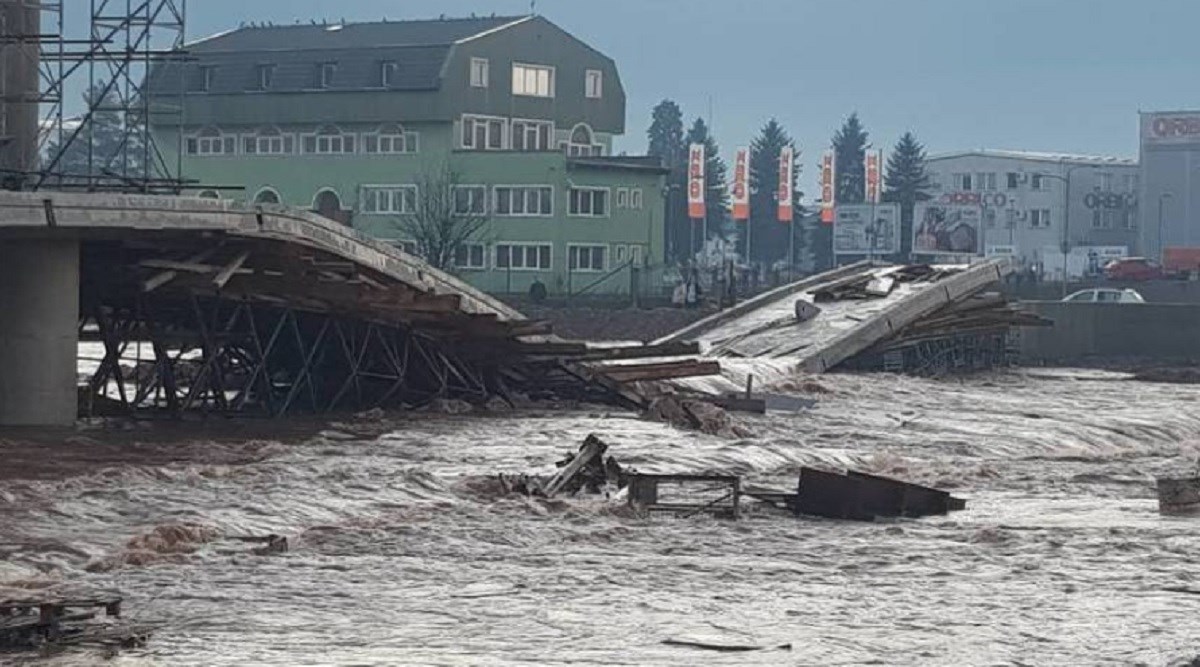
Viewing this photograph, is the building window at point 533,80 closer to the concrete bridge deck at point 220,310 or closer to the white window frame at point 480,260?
the white window frame at point 480,260

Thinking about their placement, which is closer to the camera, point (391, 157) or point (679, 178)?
point (391, 157)

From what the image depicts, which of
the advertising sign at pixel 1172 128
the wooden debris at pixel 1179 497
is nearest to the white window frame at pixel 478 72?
the advertising sign at pixel 1172 128

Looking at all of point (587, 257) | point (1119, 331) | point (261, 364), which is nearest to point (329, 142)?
point (587, 257)

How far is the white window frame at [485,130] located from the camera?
108562 millimetres

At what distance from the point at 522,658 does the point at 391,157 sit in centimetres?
8811

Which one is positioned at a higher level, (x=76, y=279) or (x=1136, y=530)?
(x=76, y=279)

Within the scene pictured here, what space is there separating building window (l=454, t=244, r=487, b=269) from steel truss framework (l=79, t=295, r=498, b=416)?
5702 centimetres

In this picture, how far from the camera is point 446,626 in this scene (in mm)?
21844

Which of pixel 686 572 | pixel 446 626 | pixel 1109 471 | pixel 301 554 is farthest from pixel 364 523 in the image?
pixel 1109 471

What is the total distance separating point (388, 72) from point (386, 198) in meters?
5.83

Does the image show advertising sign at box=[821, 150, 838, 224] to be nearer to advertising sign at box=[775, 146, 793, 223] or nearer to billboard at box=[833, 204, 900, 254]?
advertising sign at box=[775, 146, 793, 223]

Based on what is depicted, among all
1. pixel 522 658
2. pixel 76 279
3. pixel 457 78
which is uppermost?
pixel 457 78

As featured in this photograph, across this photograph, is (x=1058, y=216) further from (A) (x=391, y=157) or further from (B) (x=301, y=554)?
(B) (x=301, y=554)

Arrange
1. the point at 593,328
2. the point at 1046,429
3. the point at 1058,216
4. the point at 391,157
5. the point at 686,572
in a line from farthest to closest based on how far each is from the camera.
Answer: the point at 1058,216, the point at 391,157, the point at 593,328, the point at 1046,429, the point at 686,572
